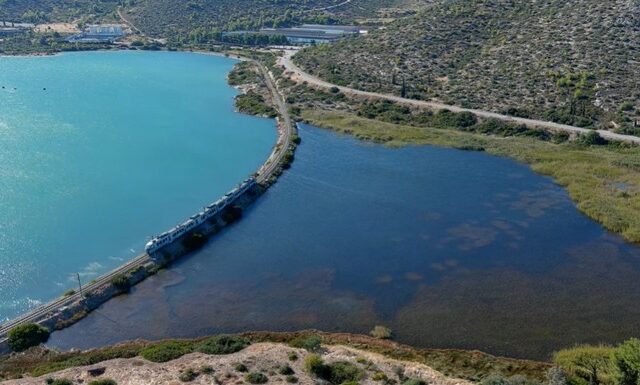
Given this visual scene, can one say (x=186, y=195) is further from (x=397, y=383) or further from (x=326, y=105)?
(x=326, y=105)

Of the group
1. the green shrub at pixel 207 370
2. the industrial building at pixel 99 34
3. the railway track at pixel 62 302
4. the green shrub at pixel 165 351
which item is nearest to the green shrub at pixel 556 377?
the green shrub at pixel 207 370

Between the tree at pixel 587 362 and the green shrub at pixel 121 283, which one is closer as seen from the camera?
the tree at pixel 587 362

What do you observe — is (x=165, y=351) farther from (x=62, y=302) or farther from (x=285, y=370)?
(x=62, y=302)

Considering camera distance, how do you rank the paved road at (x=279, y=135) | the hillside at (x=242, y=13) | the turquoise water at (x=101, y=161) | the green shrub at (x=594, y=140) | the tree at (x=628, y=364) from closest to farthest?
the tree at (x=628, y=364) < the turquoise water at (x=101, y=161) < the paved road at (x=279, y=135) < the green shrub at (x=594, y=140) < the hillside at (x=242, y=13)

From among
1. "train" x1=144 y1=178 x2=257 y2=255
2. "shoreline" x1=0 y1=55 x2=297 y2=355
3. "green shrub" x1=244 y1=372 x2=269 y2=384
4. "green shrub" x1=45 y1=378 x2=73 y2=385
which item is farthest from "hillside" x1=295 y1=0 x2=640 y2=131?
"green shrub" x1=45 y1=378 x2=73 y2=385

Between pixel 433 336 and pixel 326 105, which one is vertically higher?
pixel 326 105

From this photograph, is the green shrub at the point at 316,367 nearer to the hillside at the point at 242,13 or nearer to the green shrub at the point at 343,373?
the green shrub at the point at 343,373

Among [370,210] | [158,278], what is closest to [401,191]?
[370,210]
